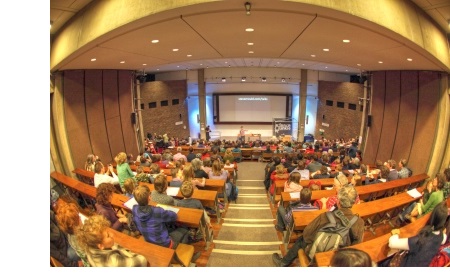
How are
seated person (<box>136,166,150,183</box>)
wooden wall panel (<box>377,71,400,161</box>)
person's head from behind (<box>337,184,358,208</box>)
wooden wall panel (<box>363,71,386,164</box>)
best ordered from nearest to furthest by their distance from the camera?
person's head from behind (<box>337,184,358,208</box>) → seated person (<box>136,166,150,183</box>) → wooden wall panel (<box>377,71,400,161</box>) → wooden wall panel (<box>363,71,386,164</box>)

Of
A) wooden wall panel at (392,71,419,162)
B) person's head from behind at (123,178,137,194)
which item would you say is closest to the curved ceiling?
wooden wall panel at (392,71,419,162)

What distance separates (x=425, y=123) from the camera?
10.3 ft

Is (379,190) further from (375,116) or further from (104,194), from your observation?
(104,194)

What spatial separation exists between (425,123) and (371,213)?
138cm

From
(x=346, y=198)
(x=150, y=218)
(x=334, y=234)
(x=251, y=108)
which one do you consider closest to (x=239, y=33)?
(x=346, y=198)

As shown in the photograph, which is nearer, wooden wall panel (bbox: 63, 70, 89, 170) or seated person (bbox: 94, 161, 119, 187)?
wooden wall panel (bbox: 63, 70, 89, 170)

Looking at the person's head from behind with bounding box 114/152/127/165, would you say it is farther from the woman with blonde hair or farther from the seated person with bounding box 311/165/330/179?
the seated person with bounding box 311/165/330/179

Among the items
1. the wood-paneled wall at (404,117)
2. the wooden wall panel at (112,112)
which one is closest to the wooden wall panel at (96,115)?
the wooden wall panel at (112,112)

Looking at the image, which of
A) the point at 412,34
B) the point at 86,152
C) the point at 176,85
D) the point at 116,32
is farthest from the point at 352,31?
the point at 176,85

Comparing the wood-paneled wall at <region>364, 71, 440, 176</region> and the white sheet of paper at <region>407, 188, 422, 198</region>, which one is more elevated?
the wood-paneled wall at <region>364, 71, 440, 176</region>

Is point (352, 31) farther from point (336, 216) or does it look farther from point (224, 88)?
point (224, 88)

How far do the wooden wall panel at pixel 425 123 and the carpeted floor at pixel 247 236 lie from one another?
206 cm

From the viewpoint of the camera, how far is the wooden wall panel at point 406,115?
369 cm

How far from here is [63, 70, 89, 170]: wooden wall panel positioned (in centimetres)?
238
